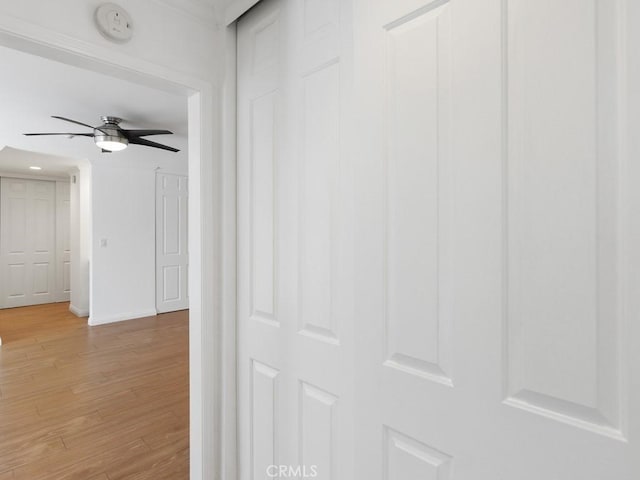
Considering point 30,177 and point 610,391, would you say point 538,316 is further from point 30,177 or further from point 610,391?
point 30,177

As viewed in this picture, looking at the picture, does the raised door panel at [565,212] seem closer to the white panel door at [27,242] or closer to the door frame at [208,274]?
the door frame at [208,274]

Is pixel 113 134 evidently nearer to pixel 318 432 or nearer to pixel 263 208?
pixel 263 208

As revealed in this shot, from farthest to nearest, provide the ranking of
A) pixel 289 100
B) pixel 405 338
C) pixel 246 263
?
pixel 246 263
pixel 289 100
pixel 405 338

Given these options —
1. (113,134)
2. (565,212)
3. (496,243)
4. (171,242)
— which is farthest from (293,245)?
(171,242)

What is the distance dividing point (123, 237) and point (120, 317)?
119 cm

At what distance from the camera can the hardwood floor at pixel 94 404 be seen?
2057 millimetres

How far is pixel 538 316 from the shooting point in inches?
29.4

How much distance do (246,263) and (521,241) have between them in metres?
1.11

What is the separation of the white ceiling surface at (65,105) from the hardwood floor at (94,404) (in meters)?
2.40

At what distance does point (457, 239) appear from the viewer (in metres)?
0.87

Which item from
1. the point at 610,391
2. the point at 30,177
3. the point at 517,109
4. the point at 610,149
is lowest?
the point at 610,391

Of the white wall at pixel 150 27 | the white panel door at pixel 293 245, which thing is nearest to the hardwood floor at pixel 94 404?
the white panel door at pixel 293 245

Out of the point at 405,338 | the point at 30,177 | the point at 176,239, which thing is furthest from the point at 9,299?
the point at 405,338

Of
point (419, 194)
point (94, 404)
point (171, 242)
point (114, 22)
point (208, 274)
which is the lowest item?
point (94, 404)
